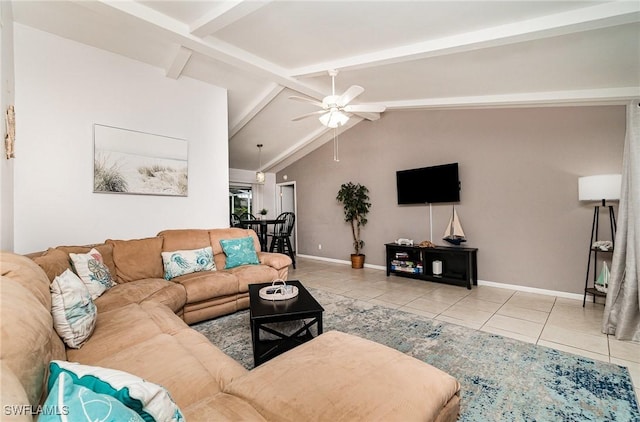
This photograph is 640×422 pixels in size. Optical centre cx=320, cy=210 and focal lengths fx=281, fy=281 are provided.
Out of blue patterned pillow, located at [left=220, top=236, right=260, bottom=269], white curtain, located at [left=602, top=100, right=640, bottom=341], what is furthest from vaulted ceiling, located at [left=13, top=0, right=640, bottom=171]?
blue patterned pillow, located at [left=220, top=236, right=260, bottom=269]

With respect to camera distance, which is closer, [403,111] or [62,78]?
[62,78]

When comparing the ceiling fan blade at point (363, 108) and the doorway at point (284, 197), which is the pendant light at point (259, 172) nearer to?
the doorway at point (284, 197)

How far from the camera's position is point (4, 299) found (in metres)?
0.92

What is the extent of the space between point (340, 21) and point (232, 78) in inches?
85.7

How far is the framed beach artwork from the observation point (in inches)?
130

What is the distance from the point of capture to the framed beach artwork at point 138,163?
3.29 metres

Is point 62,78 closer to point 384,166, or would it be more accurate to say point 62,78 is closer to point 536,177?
point 384,166

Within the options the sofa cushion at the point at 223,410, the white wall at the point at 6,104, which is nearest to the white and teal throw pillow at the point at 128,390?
the sofa cushion at the point at 223,410

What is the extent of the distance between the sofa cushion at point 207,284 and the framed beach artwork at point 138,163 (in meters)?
1.41

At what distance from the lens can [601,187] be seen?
10.2 ft

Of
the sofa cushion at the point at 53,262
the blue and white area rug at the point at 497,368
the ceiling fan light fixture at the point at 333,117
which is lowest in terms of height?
the blue and white area rug at the point at 497,368

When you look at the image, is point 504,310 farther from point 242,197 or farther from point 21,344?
point 242,197

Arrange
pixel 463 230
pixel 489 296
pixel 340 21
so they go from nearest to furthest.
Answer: pixel 340 21 → pixel 489 296 → pixel 463 230

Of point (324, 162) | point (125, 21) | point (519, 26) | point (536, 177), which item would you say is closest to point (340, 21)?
point (519, 26)
